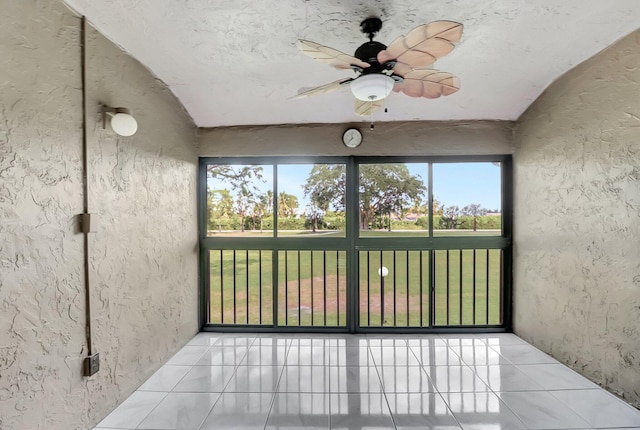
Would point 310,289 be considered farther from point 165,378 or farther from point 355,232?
point 165,378

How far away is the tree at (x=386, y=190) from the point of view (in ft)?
10.6

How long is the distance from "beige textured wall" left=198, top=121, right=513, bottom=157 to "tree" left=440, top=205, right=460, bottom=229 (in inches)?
24.2

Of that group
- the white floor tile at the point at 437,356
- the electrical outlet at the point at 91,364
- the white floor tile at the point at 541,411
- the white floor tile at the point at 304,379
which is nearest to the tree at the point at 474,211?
the white floor tile at the point at 437,356

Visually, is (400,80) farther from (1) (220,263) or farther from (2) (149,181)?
(1) (220,263)

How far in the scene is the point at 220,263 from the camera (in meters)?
3.36

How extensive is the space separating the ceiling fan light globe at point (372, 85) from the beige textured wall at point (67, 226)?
1.57 m

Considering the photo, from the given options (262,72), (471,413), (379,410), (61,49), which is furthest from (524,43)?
(61,49)

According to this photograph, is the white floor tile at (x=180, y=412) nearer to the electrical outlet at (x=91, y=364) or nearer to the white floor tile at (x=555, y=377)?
the electrical outlet at (x=91, y=364)

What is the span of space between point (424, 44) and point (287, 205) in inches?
88.8

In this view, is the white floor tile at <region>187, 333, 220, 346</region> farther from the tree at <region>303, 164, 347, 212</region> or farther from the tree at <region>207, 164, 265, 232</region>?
the tree at <region>303, 164, 347, 212</region>

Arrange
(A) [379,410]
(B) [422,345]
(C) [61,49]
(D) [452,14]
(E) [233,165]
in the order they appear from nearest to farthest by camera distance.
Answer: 1. (C) [61,49]
2. (D) [452,14]
3. (A) [379,410]
4. (B) [422,345]
5. (E) [233,165]

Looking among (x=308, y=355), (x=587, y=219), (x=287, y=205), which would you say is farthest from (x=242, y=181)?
(x=587, y=219)

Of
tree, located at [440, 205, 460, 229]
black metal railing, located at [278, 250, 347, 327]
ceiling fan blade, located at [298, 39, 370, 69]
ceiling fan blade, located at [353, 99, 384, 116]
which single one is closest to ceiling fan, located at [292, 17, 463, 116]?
ceiling fan blade, located at [298, 39, 370, 69]

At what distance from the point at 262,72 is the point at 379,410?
2.57 m
